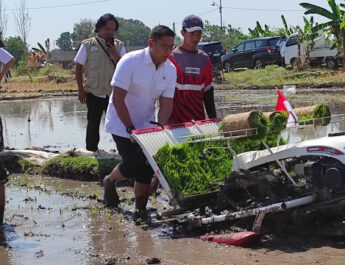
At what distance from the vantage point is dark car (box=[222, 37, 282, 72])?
3459cm

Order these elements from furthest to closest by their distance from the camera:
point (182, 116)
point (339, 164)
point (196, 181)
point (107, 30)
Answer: point (107, 30) < point (182, 116) < point (196, 181) < point (339, 164)

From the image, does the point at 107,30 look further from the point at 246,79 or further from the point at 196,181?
the point at 246,79

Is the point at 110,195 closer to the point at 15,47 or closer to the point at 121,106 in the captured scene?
the point at 121,106

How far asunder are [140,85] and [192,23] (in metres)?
0.78

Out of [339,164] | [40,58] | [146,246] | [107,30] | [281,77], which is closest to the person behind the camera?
[339,164]

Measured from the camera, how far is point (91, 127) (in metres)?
8.58

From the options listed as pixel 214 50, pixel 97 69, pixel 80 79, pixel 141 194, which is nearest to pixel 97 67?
pixel 97 69

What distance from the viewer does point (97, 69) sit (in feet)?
27.6

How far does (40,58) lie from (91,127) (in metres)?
42.9

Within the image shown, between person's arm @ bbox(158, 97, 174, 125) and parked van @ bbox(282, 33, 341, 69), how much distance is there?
25.4 meters

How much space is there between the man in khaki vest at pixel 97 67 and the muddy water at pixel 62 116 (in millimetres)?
2187

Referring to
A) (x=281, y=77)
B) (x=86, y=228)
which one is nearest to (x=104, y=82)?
(x=86, y=228)

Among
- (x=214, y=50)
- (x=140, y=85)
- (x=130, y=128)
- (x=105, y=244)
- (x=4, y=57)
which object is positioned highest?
(x=214, y=50)

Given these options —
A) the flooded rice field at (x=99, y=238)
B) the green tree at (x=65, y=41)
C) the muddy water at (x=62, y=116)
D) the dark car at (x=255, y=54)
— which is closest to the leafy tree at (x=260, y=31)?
the dark car at (x=255, y=54)
